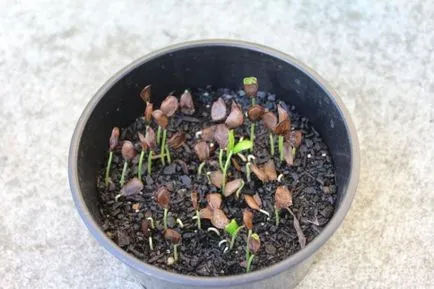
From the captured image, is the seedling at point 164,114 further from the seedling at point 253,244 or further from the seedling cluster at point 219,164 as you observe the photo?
the seedling at point 253,244

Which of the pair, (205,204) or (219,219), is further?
(205,204)

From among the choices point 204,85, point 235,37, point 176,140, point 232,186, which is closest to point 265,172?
point 232,186

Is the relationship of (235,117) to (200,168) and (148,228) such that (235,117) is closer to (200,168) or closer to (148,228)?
(200,168)

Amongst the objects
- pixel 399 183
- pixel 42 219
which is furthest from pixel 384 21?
pixel 42 219

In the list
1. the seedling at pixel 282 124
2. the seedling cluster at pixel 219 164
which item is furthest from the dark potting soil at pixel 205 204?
the seedling at pixel 282 124

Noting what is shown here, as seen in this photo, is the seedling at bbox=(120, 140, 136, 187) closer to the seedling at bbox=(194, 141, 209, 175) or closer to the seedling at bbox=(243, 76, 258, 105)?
the seedling at bbox=(194, 141, 209, 175)
